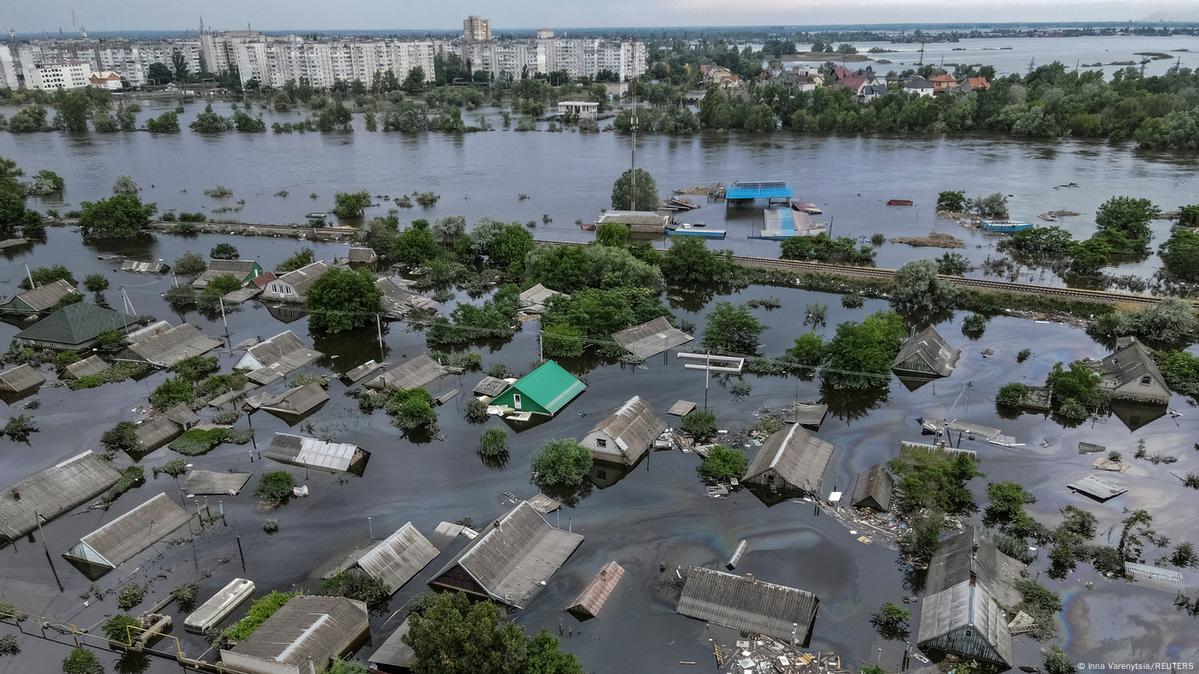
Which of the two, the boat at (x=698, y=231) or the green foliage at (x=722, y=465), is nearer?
the green foliage at (x=722, y=465)

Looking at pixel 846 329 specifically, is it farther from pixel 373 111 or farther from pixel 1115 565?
pixel 373 111

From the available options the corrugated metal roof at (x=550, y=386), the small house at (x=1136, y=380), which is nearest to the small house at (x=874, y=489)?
the corrugated metal roof at (x=550, y=386)

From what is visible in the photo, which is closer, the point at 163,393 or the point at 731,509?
the point at 731,509

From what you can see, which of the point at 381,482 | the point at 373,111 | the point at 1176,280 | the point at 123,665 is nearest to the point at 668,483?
the point at 381,482

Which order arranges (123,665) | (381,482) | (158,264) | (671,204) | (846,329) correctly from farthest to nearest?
(671,204)
(158,264)
(846,329)
(381,482)
(123,665)

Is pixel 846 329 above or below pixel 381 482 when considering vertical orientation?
above

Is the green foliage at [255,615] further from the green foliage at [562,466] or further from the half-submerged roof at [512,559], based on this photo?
the green foliage at [562,466]
